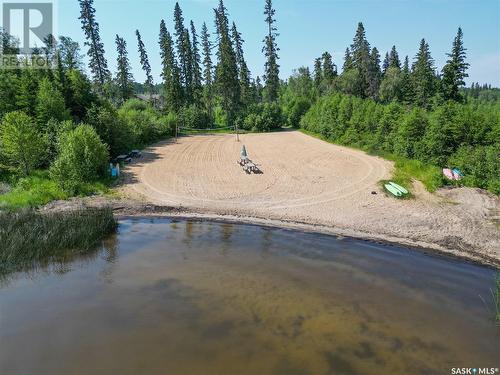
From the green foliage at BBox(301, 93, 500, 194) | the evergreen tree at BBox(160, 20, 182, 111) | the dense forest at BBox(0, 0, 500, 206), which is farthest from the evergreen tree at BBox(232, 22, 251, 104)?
the green foliage at BBox(301, 93, 500, 194)

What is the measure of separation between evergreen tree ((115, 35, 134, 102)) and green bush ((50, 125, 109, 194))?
42897mm

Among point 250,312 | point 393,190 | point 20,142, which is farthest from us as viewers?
point 20,142

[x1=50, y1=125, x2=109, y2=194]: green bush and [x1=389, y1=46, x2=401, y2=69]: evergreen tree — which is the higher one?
[x1=389, y1=46, x2=401, y2=69]: evergreen tree

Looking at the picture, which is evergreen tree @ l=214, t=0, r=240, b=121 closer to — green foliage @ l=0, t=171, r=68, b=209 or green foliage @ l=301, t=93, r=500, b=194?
green foliage @ l=301, t=93, r=500, b=194

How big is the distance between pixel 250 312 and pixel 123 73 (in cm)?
6339

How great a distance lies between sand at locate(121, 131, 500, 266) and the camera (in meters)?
18.0

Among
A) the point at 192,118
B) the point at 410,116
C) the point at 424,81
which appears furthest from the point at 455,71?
the point at 192,118

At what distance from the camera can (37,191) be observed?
22188mm

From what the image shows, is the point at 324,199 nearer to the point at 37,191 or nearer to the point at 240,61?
the point at 37,191

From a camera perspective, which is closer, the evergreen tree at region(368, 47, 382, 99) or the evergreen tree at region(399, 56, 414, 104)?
the evergreen tree at region(399, 56, 414, 104)

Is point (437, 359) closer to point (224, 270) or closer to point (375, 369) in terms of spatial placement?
point (375, 369)

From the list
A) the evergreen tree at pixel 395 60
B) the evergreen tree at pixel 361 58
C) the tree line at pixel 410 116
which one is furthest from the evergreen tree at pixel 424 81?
the evergreen tree at pixel 395 60

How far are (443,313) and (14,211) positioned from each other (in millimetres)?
21025

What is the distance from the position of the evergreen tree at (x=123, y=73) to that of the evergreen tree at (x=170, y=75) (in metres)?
8.01
